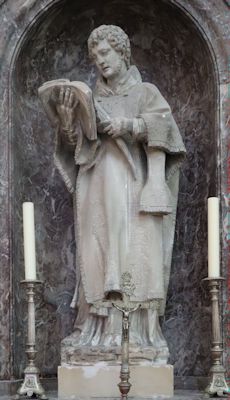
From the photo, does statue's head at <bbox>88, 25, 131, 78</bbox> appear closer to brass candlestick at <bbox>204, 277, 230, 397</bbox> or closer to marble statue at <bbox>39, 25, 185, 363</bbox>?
marble statue at <bbox>39, 25, 185, 363</bbox>

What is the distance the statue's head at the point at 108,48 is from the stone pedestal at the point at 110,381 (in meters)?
1.88

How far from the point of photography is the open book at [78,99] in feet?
20.5

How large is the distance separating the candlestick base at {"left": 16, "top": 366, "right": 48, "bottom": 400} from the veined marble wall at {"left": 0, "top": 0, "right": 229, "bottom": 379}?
0.78m

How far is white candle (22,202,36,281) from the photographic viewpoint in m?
6.05

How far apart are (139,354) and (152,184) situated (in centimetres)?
105

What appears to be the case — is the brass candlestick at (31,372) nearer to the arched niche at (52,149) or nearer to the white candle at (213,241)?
the arched niche at (52,149)

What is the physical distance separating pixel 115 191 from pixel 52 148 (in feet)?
3.45

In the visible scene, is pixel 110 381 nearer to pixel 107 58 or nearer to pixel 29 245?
pixel 29 245

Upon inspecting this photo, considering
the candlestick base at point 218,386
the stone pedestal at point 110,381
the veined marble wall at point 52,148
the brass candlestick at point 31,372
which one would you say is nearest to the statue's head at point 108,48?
the veined marble wall at point 52,148

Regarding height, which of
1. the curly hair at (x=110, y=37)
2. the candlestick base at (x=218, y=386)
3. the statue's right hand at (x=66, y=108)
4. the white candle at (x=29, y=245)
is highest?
the curly hair at (x=110, y=37)

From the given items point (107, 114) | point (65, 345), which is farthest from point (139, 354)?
point (107, 114)

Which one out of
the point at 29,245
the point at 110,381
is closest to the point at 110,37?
the point at 29,245

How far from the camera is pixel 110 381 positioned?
6.18 meters

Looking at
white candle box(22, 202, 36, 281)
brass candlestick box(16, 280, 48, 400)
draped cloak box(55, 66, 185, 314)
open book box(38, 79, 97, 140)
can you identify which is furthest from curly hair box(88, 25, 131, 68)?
brass candlestick box(16, 280, 48, 400)
